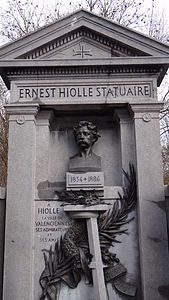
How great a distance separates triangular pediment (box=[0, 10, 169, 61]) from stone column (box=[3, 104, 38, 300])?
1.17 m

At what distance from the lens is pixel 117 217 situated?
24.1 ft

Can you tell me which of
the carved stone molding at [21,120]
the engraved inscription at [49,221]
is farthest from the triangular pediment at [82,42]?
the engraved inscription at [49,221]

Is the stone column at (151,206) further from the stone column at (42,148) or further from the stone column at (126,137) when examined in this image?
the stone column at (42,148)

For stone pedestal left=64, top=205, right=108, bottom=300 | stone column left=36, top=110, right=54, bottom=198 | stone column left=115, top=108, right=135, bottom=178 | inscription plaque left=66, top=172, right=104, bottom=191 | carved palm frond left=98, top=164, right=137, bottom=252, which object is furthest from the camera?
stone column left=115, top=108, right=135, bottom=178

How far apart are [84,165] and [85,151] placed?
1.03ft

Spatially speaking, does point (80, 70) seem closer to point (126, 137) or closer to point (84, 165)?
point (126, 137)

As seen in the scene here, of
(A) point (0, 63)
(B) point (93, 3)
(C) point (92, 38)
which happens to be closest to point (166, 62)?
(C) point (92, 38)

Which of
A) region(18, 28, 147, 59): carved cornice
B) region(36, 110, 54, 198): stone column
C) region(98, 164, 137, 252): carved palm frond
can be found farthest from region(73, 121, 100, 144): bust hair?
region(18, 28, 147, 59): carved cornice

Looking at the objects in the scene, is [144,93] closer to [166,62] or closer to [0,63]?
[166,62]

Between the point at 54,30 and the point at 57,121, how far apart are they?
183 cm

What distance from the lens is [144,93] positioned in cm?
783

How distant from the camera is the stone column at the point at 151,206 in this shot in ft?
22.3

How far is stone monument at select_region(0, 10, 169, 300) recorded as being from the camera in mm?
6992

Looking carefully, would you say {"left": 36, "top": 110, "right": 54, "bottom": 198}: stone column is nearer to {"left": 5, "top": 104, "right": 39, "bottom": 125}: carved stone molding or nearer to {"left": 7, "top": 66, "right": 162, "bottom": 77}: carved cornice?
{"left": 5, "top": 104, "right": 39, "bottom": 125}: carved stone molding
